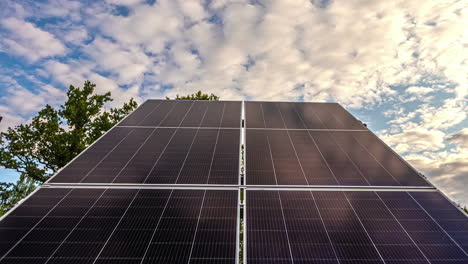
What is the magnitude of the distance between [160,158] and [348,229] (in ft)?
20.4

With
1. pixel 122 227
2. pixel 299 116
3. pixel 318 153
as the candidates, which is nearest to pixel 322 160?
pixel 318 153

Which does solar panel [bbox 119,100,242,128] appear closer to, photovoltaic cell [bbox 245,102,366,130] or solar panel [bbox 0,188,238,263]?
photovoltaic cell [bbox 245,102,366,130]

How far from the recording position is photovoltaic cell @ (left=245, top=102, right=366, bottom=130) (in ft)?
35.7

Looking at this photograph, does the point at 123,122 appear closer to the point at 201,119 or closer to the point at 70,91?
the point at 201,119

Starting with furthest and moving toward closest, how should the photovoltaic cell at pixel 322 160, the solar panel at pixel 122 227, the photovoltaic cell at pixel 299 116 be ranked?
1. the photovoltaic cell at pixel 299 116
2. the photovoltaic cell at pixel 322 160
3. the solar panel at pixel 122 227

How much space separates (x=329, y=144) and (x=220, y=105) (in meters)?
6.65

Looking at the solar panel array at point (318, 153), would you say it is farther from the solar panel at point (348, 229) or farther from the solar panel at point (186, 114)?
the solar panel at point (186, 114)

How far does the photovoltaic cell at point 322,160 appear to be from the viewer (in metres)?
7.21

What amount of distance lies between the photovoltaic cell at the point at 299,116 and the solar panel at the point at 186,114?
3.01ft

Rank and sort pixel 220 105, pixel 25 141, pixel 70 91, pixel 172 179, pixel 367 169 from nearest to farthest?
1. pixel 172 179
2. pixel 367 169
3. pixel 220 105
4. pixel 25 141
5. pixel 70 91

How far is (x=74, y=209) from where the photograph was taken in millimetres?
6086

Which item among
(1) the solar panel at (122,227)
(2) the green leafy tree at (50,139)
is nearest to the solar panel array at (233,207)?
(1) the solar panel at (122,227)

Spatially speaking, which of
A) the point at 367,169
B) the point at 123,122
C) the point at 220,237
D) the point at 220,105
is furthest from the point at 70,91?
the point at 367,169

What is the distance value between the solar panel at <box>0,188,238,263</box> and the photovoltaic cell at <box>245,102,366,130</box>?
546 cm
